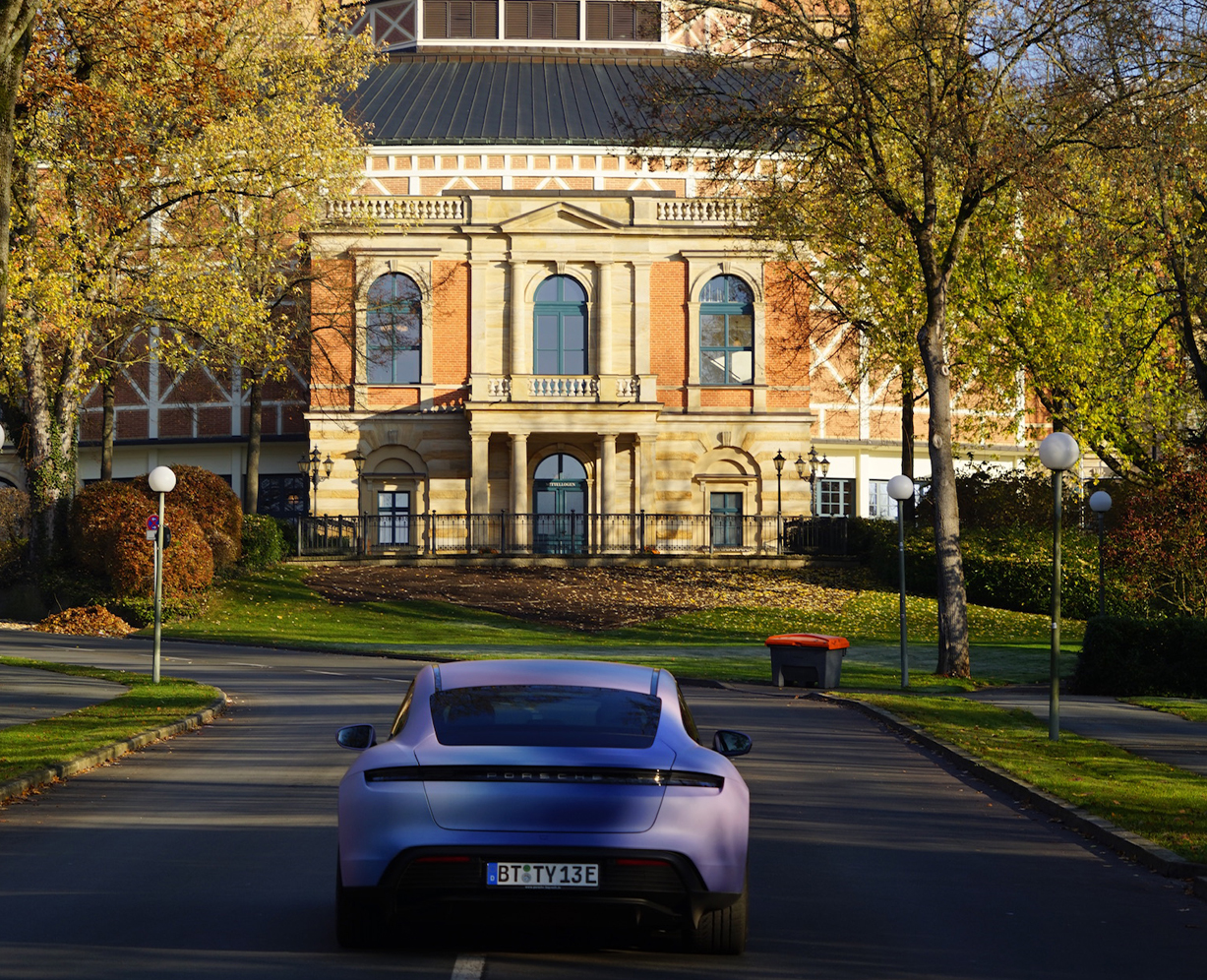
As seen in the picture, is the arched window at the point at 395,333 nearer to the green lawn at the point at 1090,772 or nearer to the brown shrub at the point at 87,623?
the brown shrub at the point at 87,623

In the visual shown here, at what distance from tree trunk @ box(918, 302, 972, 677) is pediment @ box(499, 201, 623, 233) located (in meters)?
25.3

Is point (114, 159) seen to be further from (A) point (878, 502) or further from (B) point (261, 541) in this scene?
(A) point (878, 502)

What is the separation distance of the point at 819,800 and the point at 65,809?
18.3 ft

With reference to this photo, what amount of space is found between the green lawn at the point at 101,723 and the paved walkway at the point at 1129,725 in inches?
388

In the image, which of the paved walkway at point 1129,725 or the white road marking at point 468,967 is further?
the paved walkway at point 1129,725

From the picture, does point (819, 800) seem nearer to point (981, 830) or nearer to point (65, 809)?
point (981, 830)

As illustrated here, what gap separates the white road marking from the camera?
6242 millimetres

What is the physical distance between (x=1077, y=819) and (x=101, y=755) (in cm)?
840

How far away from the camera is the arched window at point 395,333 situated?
49.8 meters

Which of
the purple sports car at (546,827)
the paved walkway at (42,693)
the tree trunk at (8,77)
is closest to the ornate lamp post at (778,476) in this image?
the paved walkway at (42,693)

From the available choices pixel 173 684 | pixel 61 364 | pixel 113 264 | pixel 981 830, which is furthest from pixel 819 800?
pixel 61 364

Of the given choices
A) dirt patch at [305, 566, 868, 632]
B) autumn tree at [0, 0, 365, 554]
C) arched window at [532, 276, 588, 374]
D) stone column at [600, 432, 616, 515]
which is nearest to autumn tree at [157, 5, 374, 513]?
autumn tree at [0, 0, 365, 554]

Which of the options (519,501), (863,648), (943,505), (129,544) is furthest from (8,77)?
(519,501)

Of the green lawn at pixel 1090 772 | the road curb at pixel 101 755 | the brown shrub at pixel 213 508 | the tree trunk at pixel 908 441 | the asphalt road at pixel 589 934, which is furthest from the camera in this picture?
the tree trunk at pixel 908 441
